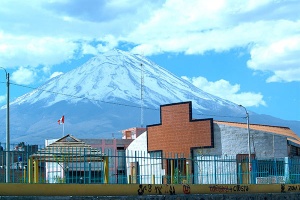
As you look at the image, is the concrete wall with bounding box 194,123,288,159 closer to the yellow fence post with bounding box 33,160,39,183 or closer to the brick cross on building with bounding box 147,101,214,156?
the brick cross on building with bounding box 147,101,214,156

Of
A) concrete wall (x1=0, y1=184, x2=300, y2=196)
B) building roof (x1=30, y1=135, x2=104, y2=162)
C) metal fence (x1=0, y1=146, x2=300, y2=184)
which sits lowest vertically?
concrete wall (x1=0, y1=184, x2=300, y2=196)

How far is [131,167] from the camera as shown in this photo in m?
29.4

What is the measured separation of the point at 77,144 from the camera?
97.5ft

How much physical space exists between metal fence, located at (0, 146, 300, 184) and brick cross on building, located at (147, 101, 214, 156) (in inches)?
914

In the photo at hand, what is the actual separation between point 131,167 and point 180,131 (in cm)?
2970

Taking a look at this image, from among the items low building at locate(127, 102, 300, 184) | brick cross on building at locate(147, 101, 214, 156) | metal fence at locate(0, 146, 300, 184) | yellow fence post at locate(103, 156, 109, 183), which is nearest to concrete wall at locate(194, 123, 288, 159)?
low building at locate(127, 102, 300, 184)

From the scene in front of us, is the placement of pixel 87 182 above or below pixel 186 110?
below

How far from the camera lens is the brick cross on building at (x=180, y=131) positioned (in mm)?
56969

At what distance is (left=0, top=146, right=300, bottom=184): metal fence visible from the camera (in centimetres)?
2167

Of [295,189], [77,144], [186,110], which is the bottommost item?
[295,189]

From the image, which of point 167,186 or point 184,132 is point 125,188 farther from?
point 184,132

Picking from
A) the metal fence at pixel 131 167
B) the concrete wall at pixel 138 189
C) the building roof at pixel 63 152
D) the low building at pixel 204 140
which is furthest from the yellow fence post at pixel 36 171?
the low building at pixel 204 140

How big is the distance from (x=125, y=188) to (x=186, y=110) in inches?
1433

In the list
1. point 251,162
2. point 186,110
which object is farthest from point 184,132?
point 251,162
